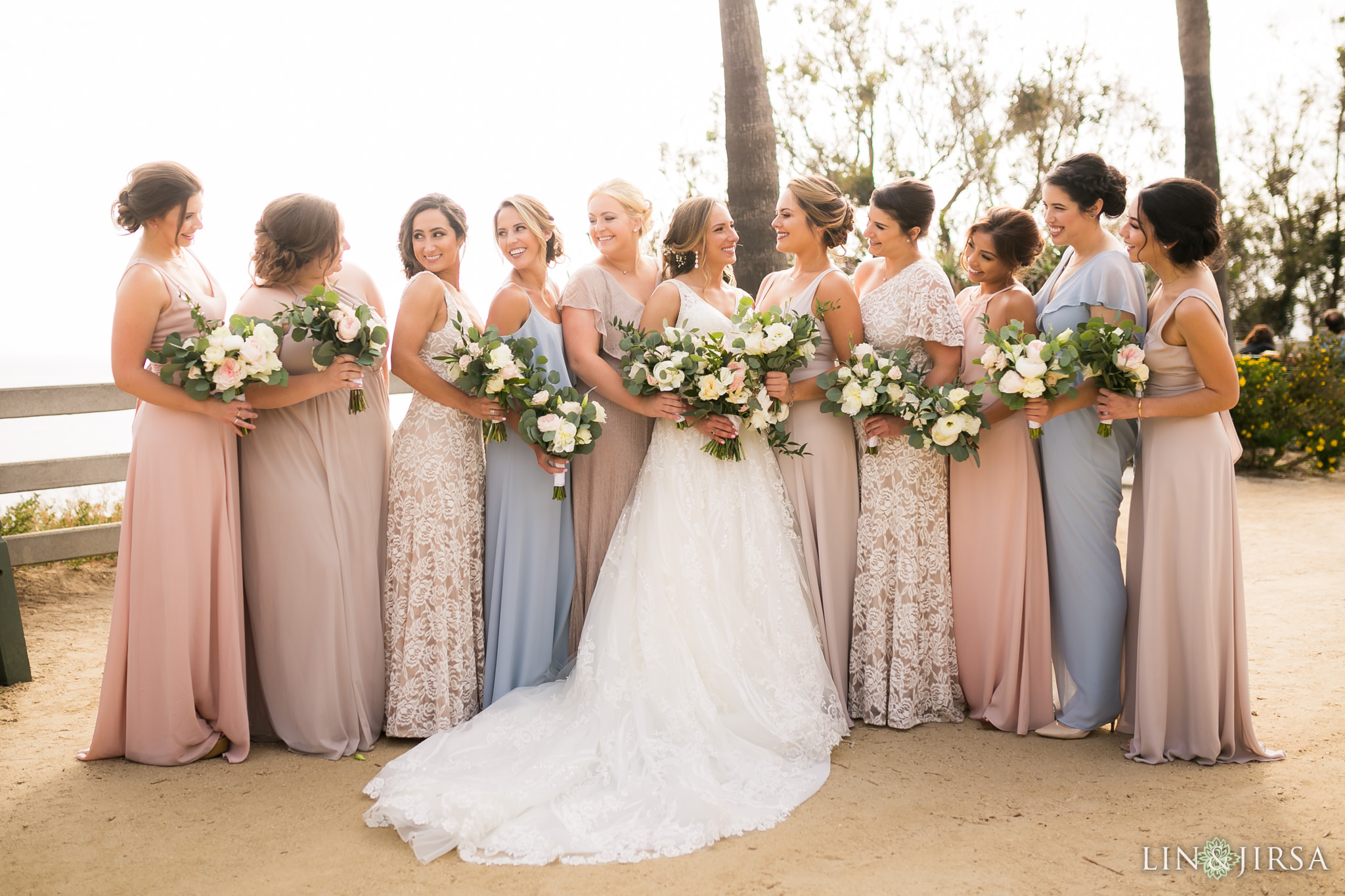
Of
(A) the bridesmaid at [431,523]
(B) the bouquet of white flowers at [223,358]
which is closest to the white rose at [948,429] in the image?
(A) the bridesmaid at [431,523]

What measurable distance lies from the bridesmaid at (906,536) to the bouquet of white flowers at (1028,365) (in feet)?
1.29

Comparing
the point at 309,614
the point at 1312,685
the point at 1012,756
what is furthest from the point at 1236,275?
the point at 309,614

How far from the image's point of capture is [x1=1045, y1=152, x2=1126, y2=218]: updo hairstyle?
182 inches

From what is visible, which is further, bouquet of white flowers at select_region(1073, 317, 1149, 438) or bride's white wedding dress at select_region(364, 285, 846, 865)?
bouquet of white flowers at select_region(1073, 317, 1149, 438)

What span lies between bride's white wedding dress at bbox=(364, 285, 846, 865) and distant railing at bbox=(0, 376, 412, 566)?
452 centimetres

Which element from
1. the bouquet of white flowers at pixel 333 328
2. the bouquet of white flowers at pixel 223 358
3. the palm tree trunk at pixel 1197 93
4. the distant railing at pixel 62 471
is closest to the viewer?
the bouquet of white flowers at pixel 223 358

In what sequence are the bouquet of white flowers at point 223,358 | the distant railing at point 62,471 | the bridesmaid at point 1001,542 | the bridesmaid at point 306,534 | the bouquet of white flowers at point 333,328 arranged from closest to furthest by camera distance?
1. the bouquet of white flowers at point 223,358
2. the bouquet of white flowers at point 333,328
3. the bridesmaid at point 306,534
4. the bridesmaid at point 1001,542
5. the distant railing at point 62,471

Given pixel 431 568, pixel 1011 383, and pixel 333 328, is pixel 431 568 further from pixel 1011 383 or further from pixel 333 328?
pixel 1011 383

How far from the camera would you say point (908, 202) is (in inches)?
193

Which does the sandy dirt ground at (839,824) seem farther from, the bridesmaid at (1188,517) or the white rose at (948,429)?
the white rose at (948,429)

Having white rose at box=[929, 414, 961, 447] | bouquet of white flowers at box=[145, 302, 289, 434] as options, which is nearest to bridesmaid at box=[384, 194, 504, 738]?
bouquet of white flowers at box=[145, 302, 289, 434]

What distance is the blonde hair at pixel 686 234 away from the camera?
492cm

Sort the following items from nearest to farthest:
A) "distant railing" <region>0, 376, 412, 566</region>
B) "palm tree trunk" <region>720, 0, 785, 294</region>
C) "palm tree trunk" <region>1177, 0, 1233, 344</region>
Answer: "distant railing" <region>0, 376, 412, 566</region>, "palm tree trunk" <region>720, 0, 785, 294</region>, "palm tree trunk" <region>1177, 0, 1233, 344</region>

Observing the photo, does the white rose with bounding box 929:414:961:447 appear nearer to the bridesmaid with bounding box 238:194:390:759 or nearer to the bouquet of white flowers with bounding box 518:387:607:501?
the bouquet of white flowers with bounding box 518:387:607:501
